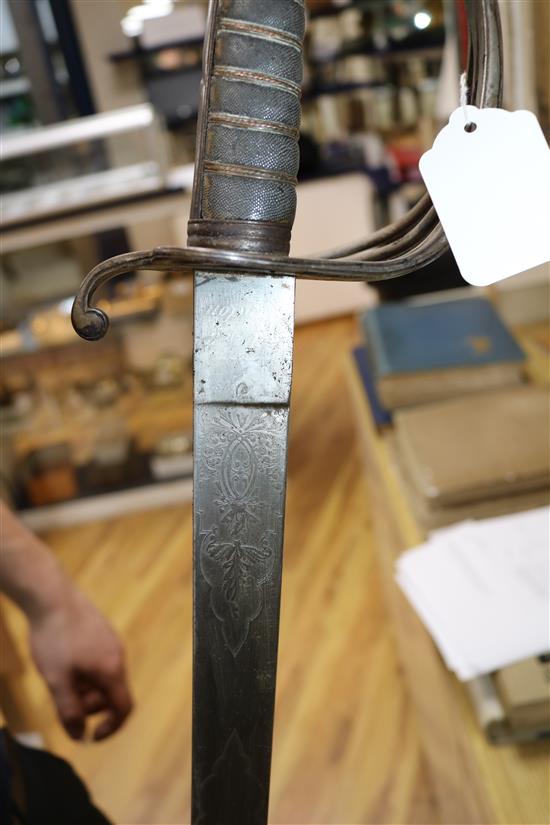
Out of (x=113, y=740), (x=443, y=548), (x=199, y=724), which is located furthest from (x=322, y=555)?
(x=199, y=724)

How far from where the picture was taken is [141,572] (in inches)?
89.7

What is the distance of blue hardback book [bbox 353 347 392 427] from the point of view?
1.54 meters

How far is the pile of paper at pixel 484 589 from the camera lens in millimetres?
849

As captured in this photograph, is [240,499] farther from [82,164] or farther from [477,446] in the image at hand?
[82,164]

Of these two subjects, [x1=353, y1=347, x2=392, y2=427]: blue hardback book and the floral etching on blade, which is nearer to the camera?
the floral etching on blade

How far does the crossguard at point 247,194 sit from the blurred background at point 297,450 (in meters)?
0.09

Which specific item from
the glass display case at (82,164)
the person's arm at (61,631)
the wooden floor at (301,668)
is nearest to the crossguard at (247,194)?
the person's arm at (61,631)

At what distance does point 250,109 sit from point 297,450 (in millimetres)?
2328

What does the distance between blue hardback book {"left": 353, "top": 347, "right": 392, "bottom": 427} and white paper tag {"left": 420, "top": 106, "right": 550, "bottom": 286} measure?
1.05 meters

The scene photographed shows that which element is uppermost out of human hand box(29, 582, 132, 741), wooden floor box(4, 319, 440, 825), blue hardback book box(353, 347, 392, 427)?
human hand box(29, 582, 132, 741)

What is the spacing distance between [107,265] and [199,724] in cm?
29

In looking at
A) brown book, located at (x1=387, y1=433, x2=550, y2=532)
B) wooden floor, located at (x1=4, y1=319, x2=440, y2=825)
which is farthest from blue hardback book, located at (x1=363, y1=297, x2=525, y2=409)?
wooden floor, located at (x1=4, y1=319, x2=440, y2=825)

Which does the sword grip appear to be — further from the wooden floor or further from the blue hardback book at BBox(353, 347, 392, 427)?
the blue hardback book at BBox(353, 347, 392, 427)

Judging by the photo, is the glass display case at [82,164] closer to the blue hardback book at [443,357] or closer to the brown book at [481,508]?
the blue hardback book at [443,357]
